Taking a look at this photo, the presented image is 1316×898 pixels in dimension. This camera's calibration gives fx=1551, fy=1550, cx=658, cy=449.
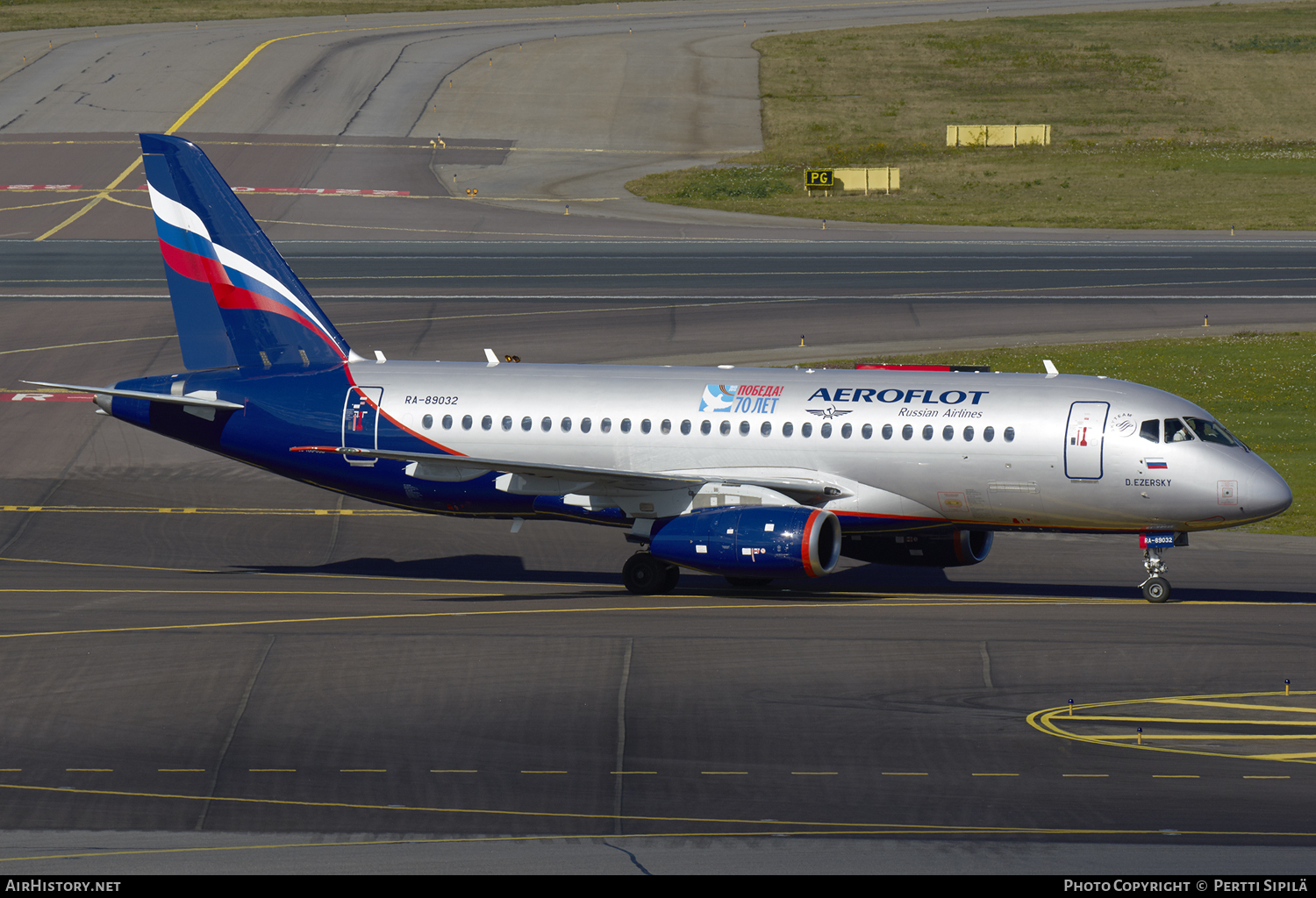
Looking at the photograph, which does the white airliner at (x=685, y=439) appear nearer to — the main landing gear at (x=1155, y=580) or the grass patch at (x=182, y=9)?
the main landing gear at (x=1155, y=580)

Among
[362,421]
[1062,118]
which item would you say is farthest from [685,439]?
[1062,118]

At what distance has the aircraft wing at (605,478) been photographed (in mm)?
32812

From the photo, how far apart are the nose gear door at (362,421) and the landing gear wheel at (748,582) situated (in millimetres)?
8609

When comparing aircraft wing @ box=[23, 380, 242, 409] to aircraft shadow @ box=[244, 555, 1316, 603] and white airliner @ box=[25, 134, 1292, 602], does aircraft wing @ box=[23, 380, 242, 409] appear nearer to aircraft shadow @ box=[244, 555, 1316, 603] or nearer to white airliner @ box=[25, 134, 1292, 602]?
white airliner @ box=[25, 134, 1292, 602]

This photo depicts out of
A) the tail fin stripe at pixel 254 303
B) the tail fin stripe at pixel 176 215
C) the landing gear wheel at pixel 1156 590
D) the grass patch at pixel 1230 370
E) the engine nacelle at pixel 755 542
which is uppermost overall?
the tail fin stripe at pixel 176 215

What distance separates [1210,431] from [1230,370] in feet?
82.5

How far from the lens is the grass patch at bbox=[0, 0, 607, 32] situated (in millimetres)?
144500

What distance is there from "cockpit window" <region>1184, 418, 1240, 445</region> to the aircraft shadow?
11.1ft

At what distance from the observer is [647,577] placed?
34.1 m

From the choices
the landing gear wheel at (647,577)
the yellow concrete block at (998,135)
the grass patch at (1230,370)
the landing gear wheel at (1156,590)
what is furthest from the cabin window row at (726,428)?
the yellow concrete block at (998,135)

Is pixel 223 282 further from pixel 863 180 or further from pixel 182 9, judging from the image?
pixel 182 9

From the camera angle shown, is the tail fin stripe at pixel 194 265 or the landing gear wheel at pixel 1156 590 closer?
the landing gear wheel at pixel 1156 590

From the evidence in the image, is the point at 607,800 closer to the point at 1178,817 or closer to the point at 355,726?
the point at 355,726

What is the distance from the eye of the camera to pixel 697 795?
21031mm
